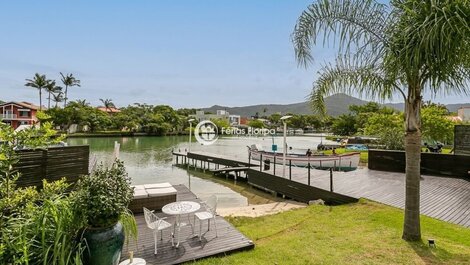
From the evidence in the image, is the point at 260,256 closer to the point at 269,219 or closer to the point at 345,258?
the point at 345,258

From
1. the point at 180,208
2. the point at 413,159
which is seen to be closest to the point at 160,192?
the point at 180,208

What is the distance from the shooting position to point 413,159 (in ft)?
13.1

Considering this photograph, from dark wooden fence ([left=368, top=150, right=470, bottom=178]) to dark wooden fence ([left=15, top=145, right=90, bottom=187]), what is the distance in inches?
430

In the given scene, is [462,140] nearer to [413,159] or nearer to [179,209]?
[413,159]

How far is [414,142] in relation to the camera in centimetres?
395

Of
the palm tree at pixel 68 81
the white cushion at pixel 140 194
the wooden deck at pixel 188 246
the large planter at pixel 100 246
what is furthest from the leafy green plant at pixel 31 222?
the palm tree at pixel 68 81

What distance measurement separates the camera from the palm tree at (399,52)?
299 cm

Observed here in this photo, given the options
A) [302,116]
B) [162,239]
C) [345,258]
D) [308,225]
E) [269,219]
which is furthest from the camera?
[302,116]

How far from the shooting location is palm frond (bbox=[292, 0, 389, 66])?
13.6ft

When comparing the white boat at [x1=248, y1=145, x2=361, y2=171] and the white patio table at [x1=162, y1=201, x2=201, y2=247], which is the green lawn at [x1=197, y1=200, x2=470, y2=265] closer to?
the white patio table at [x1=162, y1=201, x2=201, y2=247]

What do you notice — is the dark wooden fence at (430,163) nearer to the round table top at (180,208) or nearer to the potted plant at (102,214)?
the round table top at (180,208)

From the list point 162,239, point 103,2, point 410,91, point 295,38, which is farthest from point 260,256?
point 103,2

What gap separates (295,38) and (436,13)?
209 centimetres

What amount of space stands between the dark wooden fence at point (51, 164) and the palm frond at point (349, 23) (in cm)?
586
